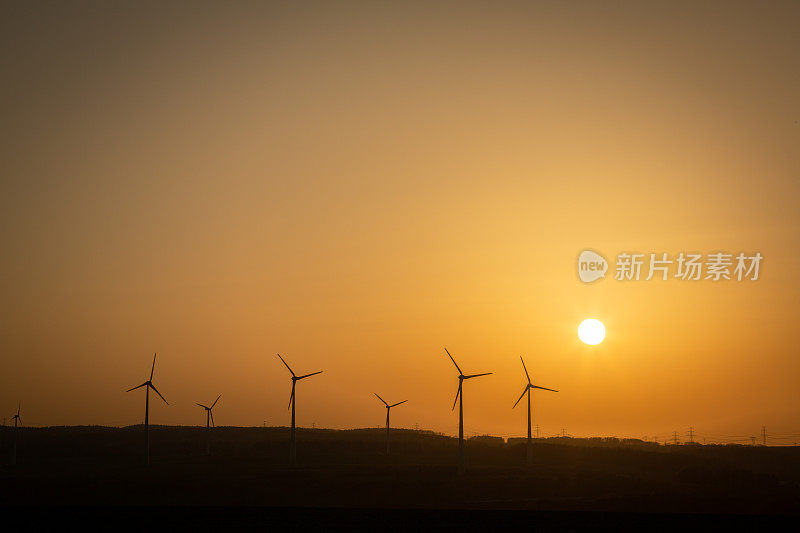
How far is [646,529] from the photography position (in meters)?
61.5

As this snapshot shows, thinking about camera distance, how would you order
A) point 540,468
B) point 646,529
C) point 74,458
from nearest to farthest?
point 646,529 < point 540,468 < point 74,458

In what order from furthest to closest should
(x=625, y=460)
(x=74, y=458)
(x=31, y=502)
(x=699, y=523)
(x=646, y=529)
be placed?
1. (x=74, y=458)
2. (x=625, y=460)
3. (x=31, y=502)
4. (x=699, y=523)
5. (x=646, y=529)

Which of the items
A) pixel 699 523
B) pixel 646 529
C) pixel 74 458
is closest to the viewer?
pixel 646 529

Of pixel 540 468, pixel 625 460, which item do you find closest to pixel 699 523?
pixel 540 468

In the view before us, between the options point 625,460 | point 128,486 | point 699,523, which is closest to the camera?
point 699,523

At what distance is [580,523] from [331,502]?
1362 inches

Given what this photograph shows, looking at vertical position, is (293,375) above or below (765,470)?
above

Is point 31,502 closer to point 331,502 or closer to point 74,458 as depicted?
point 331,502

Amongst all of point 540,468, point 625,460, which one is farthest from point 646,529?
point 625,460

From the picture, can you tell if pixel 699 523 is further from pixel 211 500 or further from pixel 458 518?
pixel 211 500

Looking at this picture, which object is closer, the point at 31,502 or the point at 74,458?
the point at 31,502

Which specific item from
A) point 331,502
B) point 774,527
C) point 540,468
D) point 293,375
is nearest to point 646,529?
point 774,527

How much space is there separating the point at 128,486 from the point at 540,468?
224 ft

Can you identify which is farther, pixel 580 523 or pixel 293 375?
pixel 293 375
